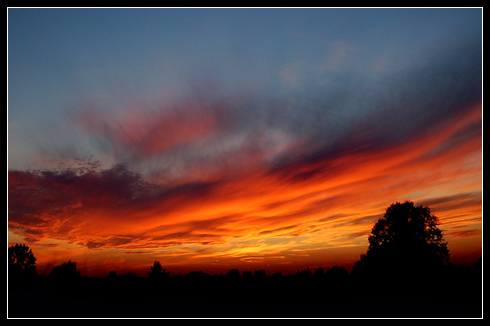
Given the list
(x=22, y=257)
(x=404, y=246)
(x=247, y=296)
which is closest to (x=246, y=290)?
(x=247, y=296)

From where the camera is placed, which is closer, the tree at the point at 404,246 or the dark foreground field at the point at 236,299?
the dark foreground field at the point at 236,299

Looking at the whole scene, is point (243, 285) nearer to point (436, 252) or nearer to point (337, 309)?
point (337, 309)

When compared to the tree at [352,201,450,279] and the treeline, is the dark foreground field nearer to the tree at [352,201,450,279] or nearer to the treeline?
the treeline

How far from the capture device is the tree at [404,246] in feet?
84.7

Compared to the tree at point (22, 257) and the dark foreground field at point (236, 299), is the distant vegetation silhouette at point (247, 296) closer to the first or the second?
the dark foreground field at point (236, 299)

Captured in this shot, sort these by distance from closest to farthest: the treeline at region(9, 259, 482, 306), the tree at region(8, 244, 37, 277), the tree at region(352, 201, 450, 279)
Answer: the treeline at region(9, 259, 482, 306)
the tree at region(352, 201, 450, 279)
the tree at region(8, 244, 37, 277)

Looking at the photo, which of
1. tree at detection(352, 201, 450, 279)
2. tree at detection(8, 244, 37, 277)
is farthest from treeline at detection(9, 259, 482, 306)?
tree at detection(8, 244, 37, 277)

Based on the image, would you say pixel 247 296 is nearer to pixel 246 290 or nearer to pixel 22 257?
pixel 246 290

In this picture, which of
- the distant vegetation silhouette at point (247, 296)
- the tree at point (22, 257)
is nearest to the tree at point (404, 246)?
the distant vegetation silhouette at point (247, 296)

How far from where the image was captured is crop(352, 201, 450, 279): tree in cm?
2581

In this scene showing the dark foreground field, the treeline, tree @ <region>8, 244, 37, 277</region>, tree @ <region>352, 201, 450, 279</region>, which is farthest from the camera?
tree @ <region>8, 244, 37, 277</region>

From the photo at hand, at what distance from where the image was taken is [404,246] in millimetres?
28094

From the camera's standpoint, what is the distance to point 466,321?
9.52 metres
